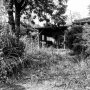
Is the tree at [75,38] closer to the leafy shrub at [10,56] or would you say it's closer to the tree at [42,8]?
the tree at [42,8]

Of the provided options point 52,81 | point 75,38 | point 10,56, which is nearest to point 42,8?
point 75,38

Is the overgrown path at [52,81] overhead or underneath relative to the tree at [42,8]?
underneath

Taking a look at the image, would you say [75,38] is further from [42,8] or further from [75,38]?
[42,8]

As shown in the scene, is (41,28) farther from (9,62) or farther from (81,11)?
(81,11)

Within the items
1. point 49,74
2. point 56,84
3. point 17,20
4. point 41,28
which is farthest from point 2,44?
point 41,28

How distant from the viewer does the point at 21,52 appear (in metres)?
7.56

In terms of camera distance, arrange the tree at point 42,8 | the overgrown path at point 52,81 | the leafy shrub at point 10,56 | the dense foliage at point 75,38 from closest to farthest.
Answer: the overgrown path at point 52,81
the leafy shrub at point 10,56
the dense foliage at point 75,38
the tree at point 42,8

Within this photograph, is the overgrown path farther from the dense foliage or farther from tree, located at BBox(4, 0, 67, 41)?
tree, located at BBox(4, 0, 67, 41)

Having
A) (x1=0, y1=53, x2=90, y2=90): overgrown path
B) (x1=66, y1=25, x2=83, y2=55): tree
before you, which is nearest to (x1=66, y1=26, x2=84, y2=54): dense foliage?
(x1=66, y1=25, x2=83, y2=55): tree

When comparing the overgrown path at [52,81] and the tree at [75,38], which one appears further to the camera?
the tree at [75,38]

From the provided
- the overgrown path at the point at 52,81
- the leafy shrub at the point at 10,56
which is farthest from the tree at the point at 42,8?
the overgrown path at the point at 52,81

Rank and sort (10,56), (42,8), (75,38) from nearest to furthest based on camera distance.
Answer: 1. (10,56)
2. (75,38)
3. (42,8)

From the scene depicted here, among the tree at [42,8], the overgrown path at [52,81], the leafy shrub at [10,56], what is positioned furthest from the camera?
the tree at [42,8]

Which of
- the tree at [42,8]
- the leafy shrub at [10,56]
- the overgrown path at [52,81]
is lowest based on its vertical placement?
the overgrown path at [52,81]
